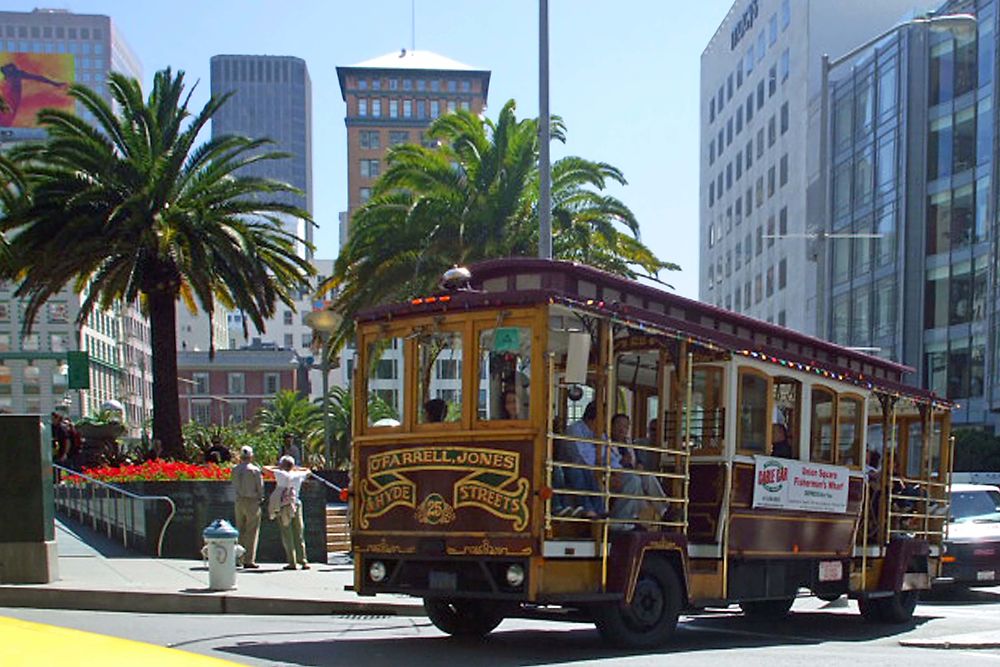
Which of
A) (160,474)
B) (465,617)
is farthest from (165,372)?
(465,617)

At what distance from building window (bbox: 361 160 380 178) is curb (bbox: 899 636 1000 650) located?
136590mm

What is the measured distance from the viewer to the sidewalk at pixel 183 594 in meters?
14.3

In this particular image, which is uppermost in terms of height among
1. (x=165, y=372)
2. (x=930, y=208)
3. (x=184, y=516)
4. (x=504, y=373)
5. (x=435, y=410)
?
(x=930, y=208)

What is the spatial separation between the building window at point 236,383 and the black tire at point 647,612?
115 metres

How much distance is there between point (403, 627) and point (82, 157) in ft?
54.9

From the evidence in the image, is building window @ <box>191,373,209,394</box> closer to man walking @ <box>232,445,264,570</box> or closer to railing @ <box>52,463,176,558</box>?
railing @ <box>52,463,176,558</box>

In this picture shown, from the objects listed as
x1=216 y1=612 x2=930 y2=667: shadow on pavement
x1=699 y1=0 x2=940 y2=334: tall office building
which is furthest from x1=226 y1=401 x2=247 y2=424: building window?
x1=216 y1=612 x2=930 y2=667: shadow on pavement

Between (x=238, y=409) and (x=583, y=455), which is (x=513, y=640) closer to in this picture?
(x=583, y=455)

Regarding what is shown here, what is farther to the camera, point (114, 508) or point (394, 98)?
point (394, 98)

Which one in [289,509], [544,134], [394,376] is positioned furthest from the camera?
[544,134]

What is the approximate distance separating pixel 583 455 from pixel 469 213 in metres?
16.0

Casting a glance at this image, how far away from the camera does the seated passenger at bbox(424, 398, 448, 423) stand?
1113 centimetres

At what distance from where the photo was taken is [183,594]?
14383mm

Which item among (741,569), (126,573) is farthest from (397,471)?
(126,573)
